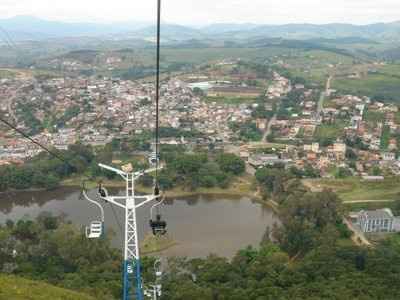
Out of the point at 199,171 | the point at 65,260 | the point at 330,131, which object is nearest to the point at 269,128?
the point at 330,131

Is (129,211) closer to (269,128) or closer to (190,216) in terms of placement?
(190,216)

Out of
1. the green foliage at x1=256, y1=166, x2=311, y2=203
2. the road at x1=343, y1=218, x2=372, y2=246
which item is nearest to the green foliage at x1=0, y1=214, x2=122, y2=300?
the road at x1=343, y1=218, x2=372, y2=246

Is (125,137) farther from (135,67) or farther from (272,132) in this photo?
(135,67)

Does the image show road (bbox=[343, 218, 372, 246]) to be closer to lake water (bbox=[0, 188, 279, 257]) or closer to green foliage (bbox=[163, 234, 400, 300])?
green foliage (bbox=[163, 234, 400, 300])

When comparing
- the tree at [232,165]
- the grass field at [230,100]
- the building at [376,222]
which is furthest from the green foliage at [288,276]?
the grass field at [230,100]

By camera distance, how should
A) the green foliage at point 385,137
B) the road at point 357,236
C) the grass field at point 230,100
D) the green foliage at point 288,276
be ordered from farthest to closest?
the grass field at point 230,100
the green foliage at point 385,137
the road at point 357,236
the green foliage at point 288,276

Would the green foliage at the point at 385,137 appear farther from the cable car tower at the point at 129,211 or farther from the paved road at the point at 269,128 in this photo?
the cable car tower at the point at 129,211
